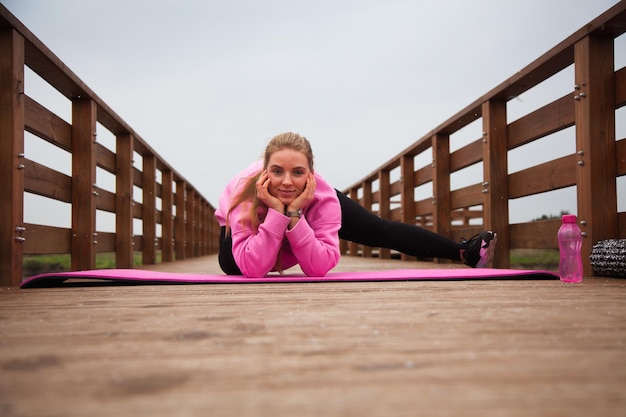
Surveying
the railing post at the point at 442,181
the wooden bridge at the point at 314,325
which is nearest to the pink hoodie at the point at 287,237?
the wooden bridge at the point at 314,325

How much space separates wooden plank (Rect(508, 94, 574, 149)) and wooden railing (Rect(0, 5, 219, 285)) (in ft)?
7.83

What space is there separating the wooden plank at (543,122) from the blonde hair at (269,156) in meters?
1.26

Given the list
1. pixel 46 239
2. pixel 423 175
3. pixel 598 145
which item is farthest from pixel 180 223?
pixel 598 145

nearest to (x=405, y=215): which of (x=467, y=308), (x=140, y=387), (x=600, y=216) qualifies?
(x=600, y=216)

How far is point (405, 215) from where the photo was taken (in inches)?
210

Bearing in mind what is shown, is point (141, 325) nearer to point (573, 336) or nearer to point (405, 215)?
point (573, 336)

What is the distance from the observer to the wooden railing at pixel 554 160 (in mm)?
2252

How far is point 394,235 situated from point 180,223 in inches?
170

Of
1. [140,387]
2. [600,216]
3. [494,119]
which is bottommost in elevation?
[140,387]

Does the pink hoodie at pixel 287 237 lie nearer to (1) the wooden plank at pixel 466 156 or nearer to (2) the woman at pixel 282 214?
(2) the woman at pixel 282 214

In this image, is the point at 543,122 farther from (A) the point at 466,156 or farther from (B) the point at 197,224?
(B) the point at 197,224

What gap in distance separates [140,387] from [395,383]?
0.98ft

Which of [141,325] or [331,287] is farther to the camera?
[331,287]

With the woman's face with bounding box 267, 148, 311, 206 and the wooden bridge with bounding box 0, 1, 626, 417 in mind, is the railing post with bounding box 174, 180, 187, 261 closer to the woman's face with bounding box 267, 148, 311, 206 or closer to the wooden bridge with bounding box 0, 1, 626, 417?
the wooden bridge with bounding box 0, 1, 626, 417
